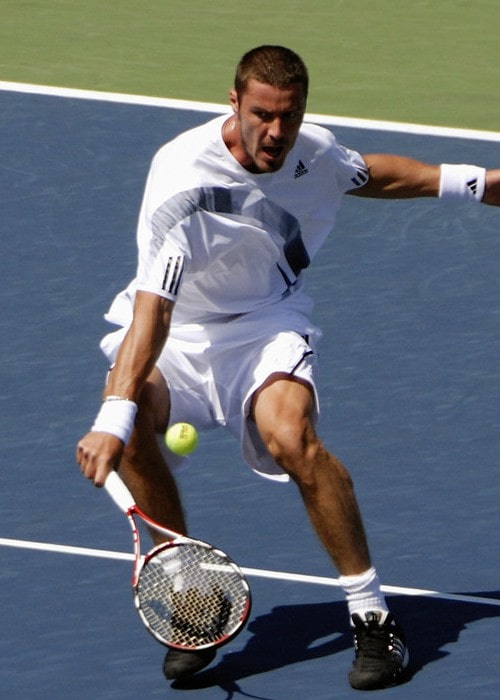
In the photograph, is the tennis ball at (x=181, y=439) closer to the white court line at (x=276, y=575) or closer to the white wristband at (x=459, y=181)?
the white court line at (x=276, y=575)

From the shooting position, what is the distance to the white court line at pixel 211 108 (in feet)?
37.0

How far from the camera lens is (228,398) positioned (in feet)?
21.6

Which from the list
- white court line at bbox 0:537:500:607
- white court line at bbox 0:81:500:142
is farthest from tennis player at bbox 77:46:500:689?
white court line at bbox 0:81:500:142

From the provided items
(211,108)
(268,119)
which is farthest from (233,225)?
(211,108)

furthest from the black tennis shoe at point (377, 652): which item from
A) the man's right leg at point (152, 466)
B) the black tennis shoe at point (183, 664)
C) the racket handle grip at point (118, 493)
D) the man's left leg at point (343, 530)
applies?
the racket handle grip at point (118, 493)

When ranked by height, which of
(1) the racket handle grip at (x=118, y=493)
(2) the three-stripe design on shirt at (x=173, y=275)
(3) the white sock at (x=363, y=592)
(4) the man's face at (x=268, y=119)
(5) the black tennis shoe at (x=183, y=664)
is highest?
(4) the man's face at (x=268, y=119)

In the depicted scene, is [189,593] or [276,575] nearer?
[189,593]

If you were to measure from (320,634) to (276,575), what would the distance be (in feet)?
1.31

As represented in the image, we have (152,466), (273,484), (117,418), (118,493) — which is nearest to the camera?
(118,493)

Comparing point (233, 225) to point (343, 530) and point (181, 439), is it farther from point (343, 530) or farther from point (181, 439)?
point (343, 530)

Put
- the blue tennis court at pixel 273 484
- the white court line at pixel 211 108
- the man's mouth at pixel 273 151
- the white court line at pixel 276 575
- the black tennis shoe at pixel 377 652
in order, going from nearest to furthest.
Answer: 1. the black tennis shoe at pixel 377 652
2. the man's mouth at pixel 273 151
3. the blue tennis court at pixel 273 484
4. the white court line at pixel 276 575
5. the white court line at pixel 211 108

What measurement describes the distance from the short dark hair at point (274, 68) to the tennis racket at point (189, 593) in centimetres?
139

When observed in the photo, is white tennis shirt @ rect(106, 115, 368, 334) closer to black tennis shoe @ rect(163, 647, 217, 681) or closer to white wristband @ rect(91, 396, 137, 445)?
white wristband @ rect(91, 396, 137, 445)

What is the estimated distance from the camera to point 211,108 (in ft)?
38.5
